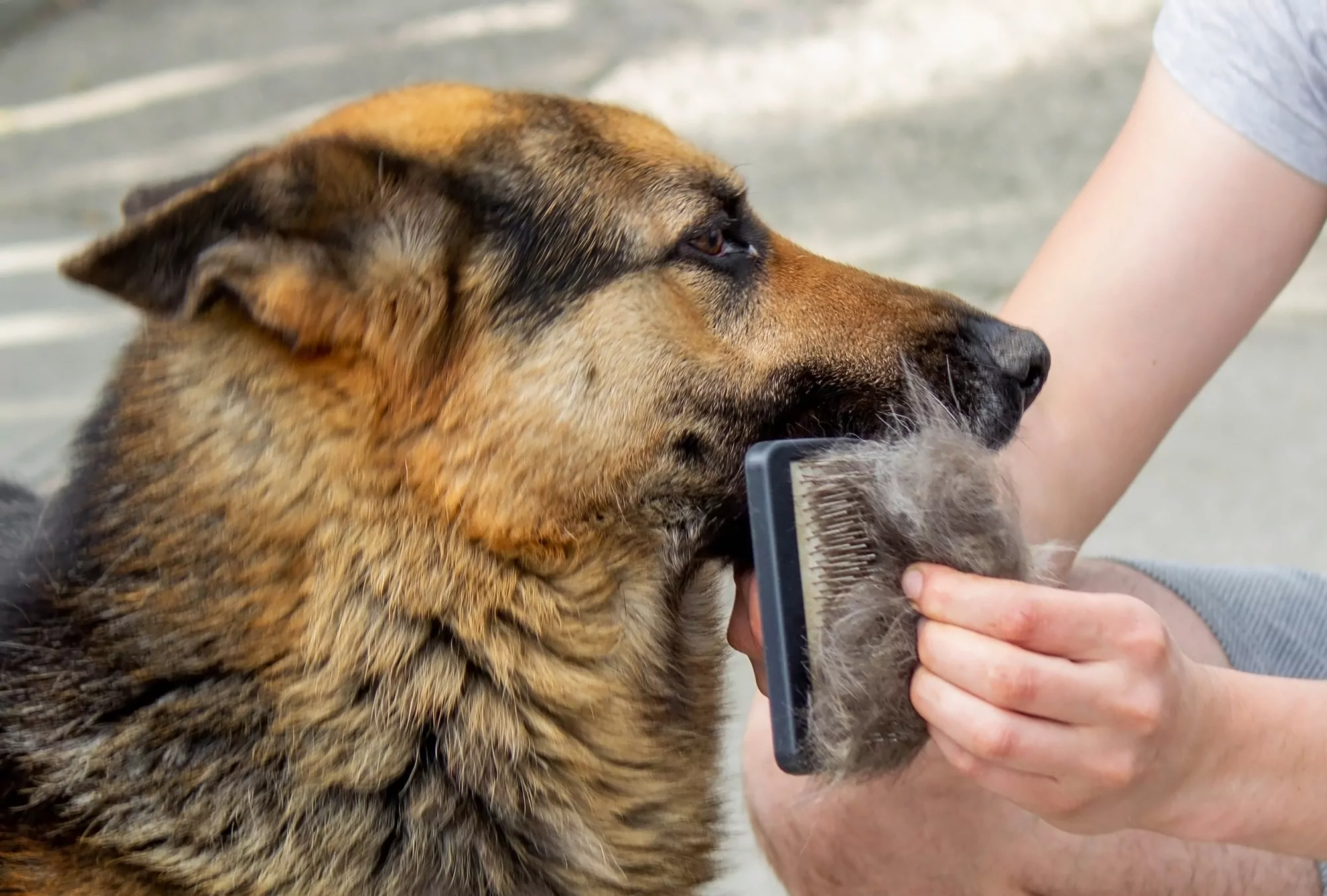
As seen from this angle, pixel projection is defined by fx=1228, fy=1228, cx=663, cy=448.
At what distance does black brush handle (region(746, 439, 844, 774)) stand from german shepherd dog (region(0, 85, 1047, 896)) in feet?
0.72

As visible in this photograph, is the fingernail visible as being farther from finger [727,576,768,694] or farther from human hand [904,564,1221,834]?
finger [727,576,768,694]

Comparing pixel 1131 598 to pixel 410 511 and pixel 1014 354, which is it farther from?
pixel 410 511

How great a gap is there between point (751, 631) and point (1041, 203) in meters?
3.50

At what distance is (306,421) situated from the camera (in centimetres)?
151

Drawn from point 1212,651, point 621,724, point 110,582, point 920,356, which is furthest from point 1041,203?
point 110,582

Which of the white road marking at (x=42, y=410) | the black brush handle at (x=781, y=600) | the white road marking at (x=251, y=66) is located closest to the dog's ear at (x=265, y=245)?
the black brush handle at (x=781, y=600)

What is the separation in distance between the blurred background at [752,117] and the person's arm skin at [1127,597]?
1465 mm

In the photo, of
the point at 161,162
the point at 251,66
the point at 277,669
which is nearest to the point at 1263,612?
the point at 277,669

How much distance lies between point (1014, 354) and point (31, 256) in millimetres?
4236

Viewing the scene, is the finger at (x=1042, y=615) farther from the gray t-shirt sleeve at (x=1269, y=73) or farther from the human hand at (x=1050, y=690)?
the gray t-shirt sleeve at (x=1269, y=73)

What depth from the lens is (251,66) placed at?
571cm

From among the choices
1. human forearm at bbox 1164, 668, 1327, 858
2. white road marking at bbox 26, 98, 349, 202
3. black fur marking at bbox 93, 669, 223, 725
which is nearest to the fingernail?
human forearm at bbox 1164, 668, 1327, 858

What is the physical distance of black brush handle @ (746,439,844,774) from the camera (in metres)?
1.39

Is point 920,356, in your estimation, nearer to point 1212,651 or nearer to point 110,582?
point 1212,651
